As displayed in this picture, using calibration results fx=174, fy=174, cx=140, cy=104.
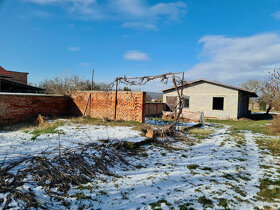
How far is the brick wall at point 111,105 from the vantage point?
9.80 metres

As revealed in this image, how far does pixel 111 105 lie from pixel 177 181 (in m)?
7.87

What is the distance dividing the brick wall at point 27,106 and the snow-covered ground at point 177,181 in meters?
4.26

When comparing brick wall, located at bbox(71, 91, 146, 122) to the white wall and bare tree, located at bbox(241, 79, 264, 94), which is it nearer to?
the white wall

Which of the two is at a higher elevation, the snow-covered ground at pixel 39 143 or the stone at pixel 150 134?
the stone at pixel 150 134

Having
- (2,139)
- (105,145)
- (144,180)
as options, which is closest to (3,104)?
(2,139)

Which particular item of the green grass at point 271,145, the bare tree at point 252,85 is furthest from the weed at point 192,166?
the bare tree at point 252,85

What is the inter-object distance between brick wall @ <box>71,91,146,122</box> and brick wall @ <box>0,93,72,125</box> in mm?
1156

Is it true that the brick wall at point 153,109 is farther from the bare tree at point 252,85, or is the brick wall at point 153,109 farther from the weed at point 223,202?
the bare tree at point 252,85

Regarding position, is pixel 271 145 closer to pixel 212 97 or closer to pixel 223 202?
pixel 223 202

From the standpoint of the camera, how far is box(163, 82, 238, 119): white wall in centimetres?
1563

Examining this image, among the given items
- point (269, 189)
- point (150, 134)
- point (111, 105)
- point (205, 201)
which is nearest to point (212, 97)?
point (111, 105)

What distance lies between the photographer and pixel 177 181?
3486 millimetres

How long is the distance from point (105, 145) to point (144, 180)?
195 centimetres

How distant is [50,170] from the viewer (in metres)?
3.29
